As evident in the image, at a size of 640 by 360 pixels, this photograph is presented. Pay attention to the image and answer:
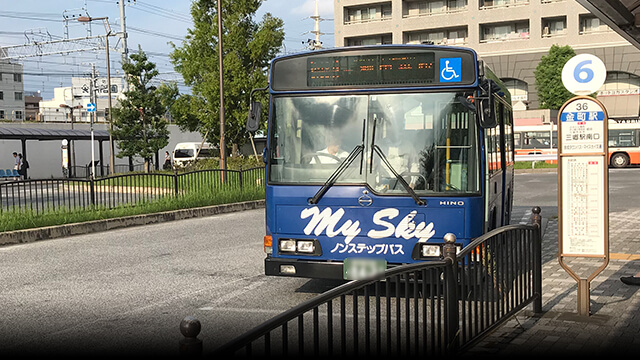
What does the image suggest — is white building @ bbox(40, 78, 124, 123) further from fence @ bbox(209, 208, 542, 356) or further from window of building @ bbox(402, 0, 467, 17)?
fence @ bbox(209, 208, 542, 356)

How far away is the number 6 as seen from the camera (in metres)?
6.74

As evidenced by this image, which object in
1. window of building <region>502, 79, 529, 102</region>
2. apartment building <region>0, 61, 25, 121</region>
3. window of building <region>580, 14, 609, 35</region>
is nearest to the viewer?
window of building <region>580, 14, 609, 35</region>

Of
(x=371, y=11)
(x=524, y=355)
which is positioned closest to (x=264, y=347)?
(x=524, y=355)

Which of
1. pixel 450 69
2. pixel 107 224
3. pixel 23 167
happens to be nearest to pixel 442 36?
pixel 23 167

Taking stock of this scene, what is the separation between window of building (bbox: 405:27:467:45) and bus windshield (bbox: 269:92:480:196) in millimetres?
60656

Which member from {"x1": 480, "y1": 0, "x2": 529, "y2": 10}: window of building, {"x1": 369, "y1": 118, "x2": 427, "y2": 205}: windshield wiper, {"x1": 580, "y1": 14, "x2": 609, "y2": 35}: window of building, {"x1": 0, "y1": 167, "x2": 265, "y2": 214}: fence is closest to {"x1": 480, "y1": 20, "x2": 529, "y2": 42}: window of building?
{"x1": 480, "y1": 0, "x2": 529, "y2": 10}: window of building

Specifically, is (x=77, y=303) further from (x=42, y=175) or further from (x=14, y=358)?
(x=42, y=175)

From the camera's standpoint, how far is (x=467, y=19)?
65000 mm

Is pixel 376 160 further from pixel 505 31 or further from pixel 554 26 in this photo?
pixel 505 31

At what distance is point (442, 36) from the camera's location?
6769cm

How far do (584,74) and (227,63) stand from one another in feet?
91.3

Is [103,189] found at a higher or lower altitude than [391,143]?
lower

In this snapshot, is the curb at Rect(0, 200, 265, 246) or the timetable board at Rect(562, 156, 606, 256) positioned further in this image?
the curb at Rect(0, 200, 265, 246)

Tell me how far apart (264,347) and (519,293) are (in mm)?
4012
